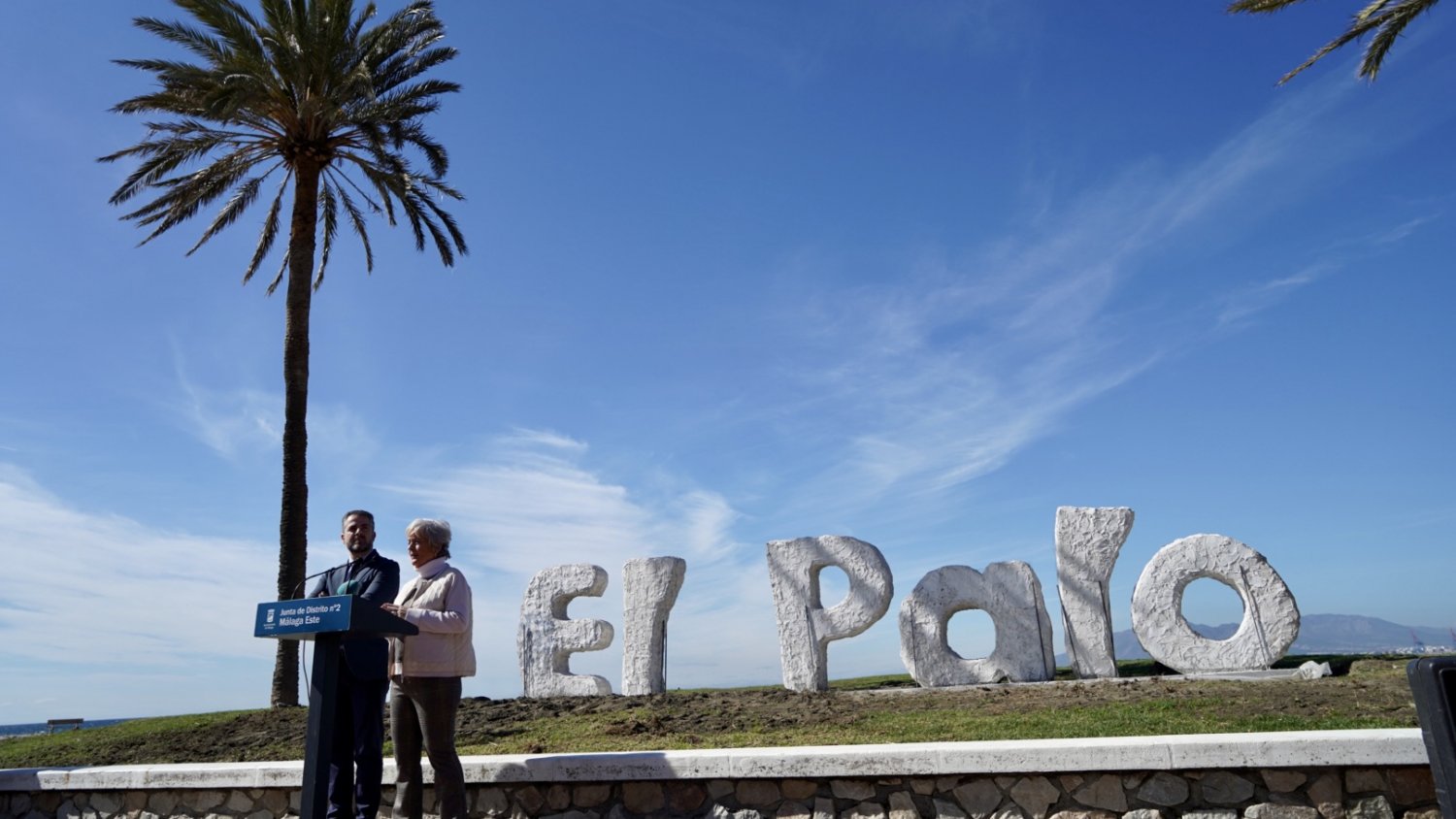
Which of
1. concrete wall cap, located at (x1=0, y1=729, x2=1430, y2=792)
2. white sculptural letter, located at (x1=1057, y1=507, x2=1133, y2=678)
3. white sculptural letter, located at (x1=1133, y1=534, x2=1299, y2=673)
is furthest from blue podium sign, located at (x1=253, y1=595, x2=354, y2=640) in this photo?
white sculptural letter, located at (x1=1133, y1=534, x2=1299, y2=673)

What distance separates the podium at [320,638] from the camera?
5.17 metres

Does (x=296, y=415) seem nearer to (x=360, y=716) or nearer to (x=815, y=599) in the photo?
(x=815, y=599)

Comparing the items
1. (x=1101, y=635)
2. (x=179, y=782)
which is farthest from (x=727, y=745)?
(x=1101, y=635)

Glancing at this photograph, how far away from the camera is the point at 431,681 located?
18.3 ft

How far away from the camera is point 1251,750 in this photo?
5438 millimetres

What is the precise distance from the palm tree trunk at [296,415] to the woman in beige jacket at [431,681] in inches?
327

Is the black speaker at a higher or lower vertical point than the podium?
lower

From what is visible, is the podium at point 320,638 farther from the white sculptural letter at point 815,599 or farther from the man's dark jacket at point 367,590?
the white sculptural letter at point 815,599

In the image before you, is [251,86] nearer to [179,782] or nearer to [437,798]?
[179,782]

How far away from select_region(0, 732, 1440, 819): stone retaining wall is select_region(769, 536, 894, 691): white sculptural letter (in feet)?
19.6

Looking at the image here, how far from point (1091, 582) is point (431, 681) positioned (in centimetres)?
844

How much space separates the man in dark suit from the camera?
5.67 metres

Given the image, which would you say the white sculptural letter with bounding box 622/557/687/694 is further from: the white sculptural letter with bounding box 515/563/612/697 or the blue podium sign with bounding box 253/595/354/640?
the blue podium sign with bounding box 253/595/354/640

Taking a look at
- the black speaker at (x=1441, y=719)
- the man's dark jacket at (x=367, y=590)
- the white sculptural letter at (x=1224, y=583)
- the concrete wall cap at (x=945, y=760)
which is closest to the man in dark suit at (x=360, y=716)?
the man's dark jacket at (x=367, y=590)
